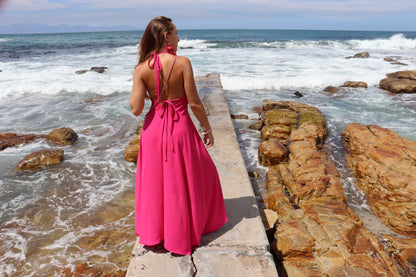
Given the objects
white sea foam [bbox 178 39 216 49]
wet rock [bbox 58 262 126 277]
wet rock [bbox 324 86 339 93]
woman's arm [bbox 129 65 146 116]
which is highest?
white sea foam [bbox 178 39 216 49]

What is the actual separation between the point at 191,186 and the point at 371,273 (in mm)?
1998

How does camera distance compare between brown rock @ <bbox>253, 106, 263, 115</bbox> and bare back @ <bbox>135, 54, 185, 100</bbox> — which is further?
brown rock @ <bbox>253, 106, 263, 115</bbox>

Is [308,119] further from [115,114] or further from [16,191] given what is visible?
[16,191]

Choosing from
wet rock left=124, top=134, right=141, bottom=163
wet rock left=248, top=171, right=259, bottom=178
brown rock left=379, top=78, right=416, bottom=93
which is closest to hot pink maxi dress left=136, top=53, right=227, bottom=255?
wet rock left=248, top=171, right=259, bottom=178

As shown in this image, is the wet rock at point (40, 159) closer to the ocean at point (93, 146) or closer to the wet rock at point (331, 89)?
the ocean at point (93, 146)

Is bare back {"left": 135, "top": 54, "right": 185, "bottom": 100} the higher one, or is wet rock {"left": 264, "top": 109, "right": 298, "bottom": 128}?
bare back {"left": 135, "top": 54, "right": 185, "bottom": 100}

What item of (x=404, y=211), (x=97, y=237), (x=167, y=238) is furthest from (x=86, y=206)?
(x=404, y=211)

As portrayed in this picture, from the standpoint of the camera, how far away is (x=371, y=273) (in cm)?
278

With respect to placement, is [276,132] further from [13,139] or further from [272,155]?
[13,139]

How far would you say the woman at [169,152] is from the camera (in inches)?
79.4

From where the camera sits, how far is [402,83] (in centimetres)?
1206

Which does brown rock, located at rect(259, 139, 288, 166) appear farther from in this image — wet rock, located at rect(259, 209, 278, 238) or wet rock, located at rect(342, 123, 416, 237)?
wet rock, located at rect(259, 209, 278, 238)

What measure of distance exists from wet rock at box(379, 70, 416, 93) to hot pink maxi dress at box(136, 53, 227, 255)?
12481 millimetres

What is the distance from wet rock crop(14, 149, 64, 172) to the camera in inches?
221
